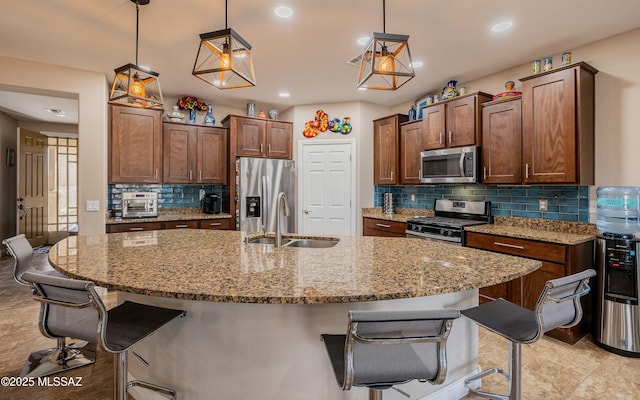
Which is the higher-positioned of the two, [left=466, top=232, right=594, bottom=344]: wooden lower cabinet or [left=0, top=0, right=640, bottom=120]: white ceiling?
[left=0, top=0, right=640, bottom=120]: white ceiling

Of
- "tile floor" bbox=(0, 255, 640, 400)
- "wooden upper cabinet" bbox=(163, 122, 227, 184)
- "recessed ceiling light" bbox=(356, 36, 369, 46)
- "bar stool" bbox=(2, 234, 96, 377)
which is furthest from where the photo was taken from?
"wooden upper cabinet" bbox=(163, 122, 227, 184)

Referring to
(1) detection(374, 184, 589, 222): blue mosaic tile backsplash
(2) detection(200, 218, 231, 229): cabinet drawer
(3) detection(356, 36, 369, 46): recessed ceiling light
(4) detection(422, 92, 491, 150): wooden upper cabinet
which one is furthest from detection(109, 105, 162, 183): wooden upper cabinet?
(1) detection(374, 184, 589, 222): blue mosaic tile backsplash

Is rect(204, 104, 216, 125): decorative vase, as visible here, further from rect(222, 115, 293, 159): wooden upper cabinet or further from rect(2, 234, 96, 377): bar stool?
rect(2, 234, 96, 377): bar stool

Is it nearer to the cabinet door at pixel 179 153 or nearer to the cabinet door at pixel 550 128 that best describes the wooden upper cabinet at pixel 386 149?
the cabinet door at pixel 550 128

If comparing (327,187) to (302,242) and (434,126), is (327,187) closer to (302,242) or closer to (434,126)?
(434,126)

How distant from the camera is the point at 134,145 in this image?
4121 mm

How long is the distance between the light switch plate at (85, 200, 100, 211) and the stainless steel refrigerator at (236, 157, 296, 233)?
5.36 feet

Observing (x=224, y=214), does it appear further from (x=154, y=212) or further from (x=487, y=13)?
(x=487, y=13)

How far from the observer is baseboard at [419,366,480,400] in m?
1.77

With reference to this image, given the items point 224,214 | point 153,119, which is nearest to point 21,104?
point 153,119

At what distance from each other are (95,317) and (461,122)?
12.4ft

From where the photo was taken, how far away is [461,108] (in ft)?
12.1

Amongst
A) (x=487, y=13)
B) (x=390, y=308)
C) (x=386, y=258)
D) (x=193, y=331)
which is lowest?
(x=193, y=331)

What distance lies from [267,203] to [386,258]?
122 inches
